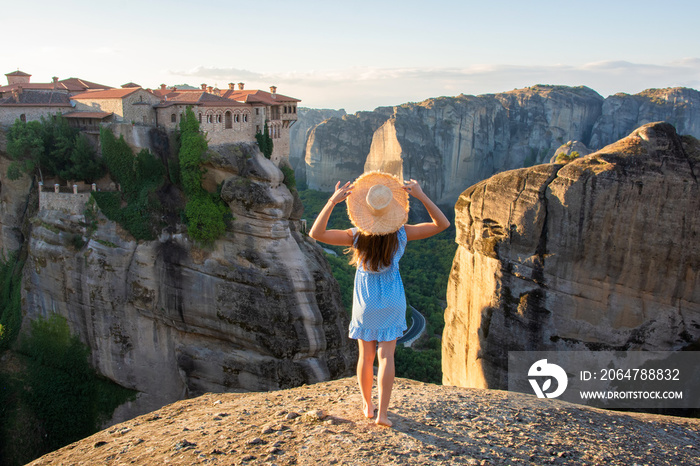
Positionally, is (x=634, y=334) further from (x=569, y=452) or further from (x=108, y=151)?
(x=108, y=151)

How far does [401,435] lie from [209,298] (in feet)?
58.9

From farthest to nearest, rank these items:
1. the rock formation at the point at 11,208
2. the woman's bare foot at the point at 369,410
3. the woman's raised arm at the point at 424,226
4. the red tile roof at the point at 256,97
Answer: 1. the red tile roof at the point at 256,97
2. the rock formation at the point at 11,208
3. the woman's bare foot at the point at 369,410
4. the woman's raised arm at the point at 424,226

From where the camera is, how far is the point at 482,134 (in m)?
71.9

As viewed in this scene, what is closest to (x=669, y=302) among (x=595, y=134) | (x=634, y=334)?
(x=634, y=334)

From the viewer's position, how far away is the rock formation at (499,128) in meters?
67.8

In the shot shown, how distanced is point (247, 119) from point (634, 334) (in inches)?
773

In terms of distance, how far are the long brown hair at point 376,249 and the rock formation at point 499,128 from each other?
6061 centimetres

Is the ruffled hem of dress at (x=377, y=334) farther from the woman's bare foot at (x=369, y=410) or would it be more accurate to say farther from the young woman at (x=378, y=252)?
the woman's bare foot at (x=369, y=410)

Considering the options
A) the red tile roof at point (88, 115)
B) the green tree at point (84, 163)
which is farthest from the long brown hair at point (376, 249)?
the red tile roof at point (88, 115)

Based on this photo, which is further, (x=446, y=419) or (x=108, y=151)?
(x=108, y=151)

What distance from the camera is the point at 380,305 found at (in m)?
6.46

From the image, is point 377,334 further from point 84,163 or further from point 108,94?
point 108,94

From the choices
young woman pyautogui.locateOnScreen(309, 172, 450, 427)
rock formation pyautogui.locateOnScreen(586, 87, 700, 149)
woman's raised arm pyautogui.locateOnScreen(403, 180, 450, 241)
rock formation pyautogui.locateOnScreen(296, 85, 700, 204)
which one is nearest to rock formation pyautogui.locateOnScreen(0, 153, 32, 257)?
young woman pyautogui.locateOnScreen(309, 172, 450, 427)

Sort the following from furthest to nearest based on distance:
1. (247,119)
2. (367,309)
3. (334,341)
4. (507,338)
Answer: (247,119) < (334,341) < (507,338) < (367,309)
